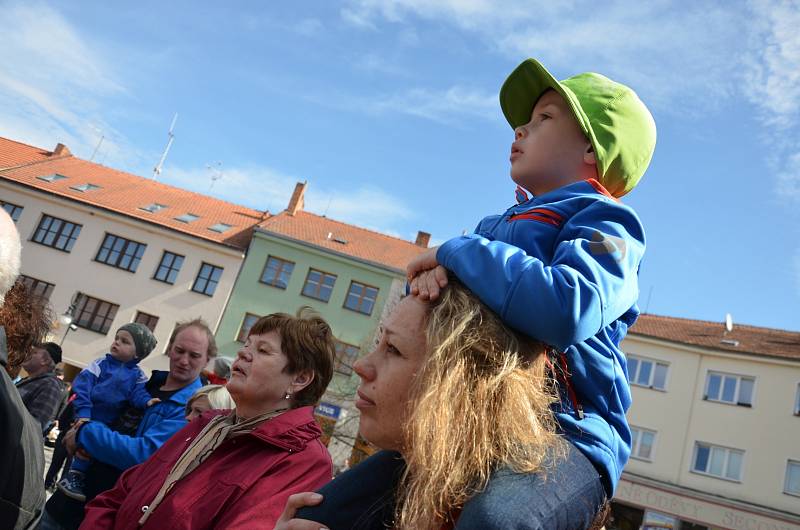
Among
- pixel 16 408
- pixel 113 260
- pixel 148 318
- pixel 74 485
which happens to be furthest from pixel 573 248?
pixel 113 260

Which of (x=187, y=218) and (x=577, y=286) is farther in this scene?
(x=187, y=218)

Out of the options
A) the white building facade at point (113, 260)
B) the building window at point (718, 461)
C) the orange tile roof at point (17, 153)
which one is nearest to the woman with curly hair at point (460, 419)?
the building window at point (718, 461)

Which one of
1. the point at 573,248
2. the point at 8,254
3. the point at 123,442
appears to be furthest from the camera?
the point at 123,442

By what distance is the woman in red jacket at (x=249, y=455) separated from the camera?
2748mm

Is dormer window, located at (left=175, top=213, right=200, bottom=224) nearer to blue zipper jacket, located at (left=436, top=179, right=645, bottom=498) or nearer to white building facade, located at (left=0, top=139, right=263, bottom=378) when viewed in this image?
white building facade, located at (left=0, top=139, right=263, bottom=378)

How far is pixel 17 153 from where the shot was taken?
35.9m

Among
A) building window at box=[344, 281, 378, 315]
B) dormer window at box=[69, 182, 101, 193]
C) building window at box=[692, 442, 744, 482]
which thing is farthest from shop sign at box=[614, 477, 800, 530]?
dormer window at box=[69, 182, 101, 193]

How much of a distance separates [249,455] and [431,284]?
1772mm

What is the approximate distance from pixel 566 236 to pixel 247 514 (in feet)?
5.89

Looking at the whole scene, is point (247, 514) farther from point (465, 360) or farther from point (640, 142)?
point (640, 142)

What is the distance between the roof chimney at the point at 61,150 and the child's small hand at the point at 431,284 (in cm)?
4062

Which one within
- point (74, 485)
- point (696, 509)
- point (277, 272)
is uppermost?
point (277, 272)

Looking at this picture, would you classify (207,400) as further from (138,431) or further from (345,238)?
(345,238)

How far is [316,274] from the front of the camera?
103 ft
